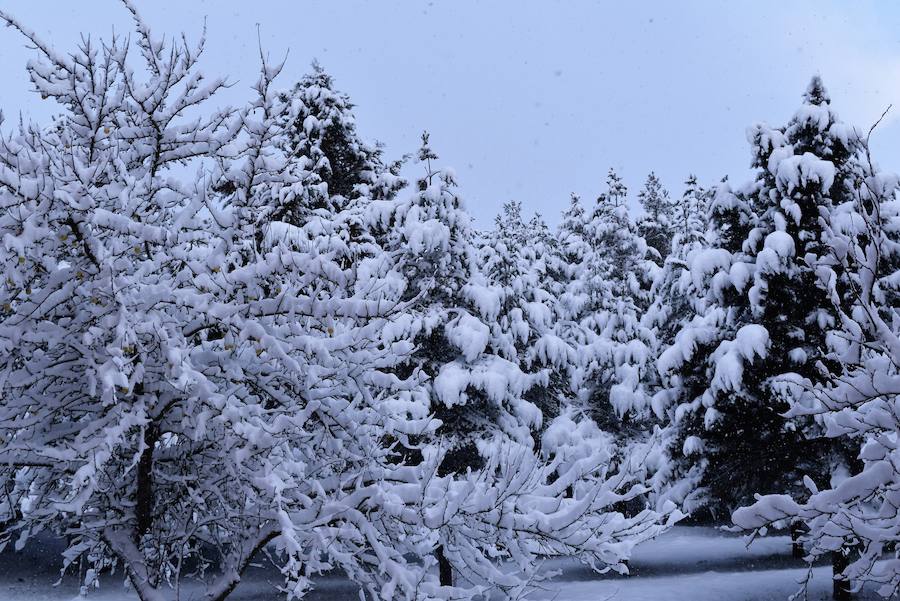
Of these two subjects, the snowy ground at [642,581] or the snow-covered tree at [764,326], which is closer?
the snow-covered tree at [764,326]

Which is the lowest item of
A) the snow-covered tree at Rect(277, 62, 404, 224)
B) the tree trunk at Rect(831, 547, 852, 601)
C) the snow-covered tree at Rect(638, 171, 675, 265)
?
the tree trunk at Rect(831, 547, 852, 601)

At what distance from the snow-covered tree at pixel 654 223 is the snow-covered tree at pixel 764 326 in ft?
67.0

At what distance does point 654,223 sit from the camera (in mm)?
37094

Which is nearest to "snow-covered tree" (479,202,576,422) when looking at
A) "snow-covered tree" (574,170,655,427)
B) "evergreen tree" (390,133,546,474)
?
"evergreen tree" (390,133,546,474)

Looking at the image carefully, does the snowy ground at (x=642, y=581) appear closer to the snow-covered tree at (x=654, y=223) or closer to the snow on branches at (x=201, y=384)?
the snow on branches at (x=201, y=384)

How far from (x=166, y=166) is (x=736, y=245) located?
40.1 ft

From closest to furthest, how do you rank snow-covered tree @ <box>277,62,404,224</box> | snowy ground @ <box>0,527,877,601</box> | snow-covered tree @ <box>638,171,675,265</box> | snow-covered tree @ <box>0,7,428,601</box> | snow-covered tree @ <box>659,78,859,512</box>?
snow-covered tree @ <box>0,7,428,601</box> < snow-covered tree @ <box>659,78,859,512</box> < snowy ground @ <box>0,527,877,601</box> < snow-covered tree @ <box>277,62,404,224</box> < snow-covered tree @ <box>638,171,675,265</box>

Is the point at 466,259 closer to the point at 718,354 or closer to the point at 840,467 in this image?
the point at 718,354

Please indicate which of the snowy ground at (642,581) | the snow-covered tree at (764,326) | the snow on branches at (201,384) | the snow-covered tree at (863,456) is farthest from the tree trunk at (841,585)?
the snow on branches at (201,384)

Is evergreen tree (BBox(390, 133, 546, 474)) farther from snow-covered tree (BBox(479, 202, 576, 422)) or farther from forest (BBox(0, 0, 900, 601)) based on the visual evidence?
forest (BBox(0, 0, 900, 601))

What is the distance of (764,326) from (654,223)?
24.6 metres

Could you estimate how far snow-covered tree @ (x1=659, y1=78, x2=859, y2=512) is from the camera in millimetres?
12812

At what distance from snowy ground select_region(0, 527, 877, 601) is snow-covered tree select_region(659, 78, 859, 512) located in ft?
5.62

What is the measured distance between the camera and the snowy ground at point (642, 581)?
13.1 meters
